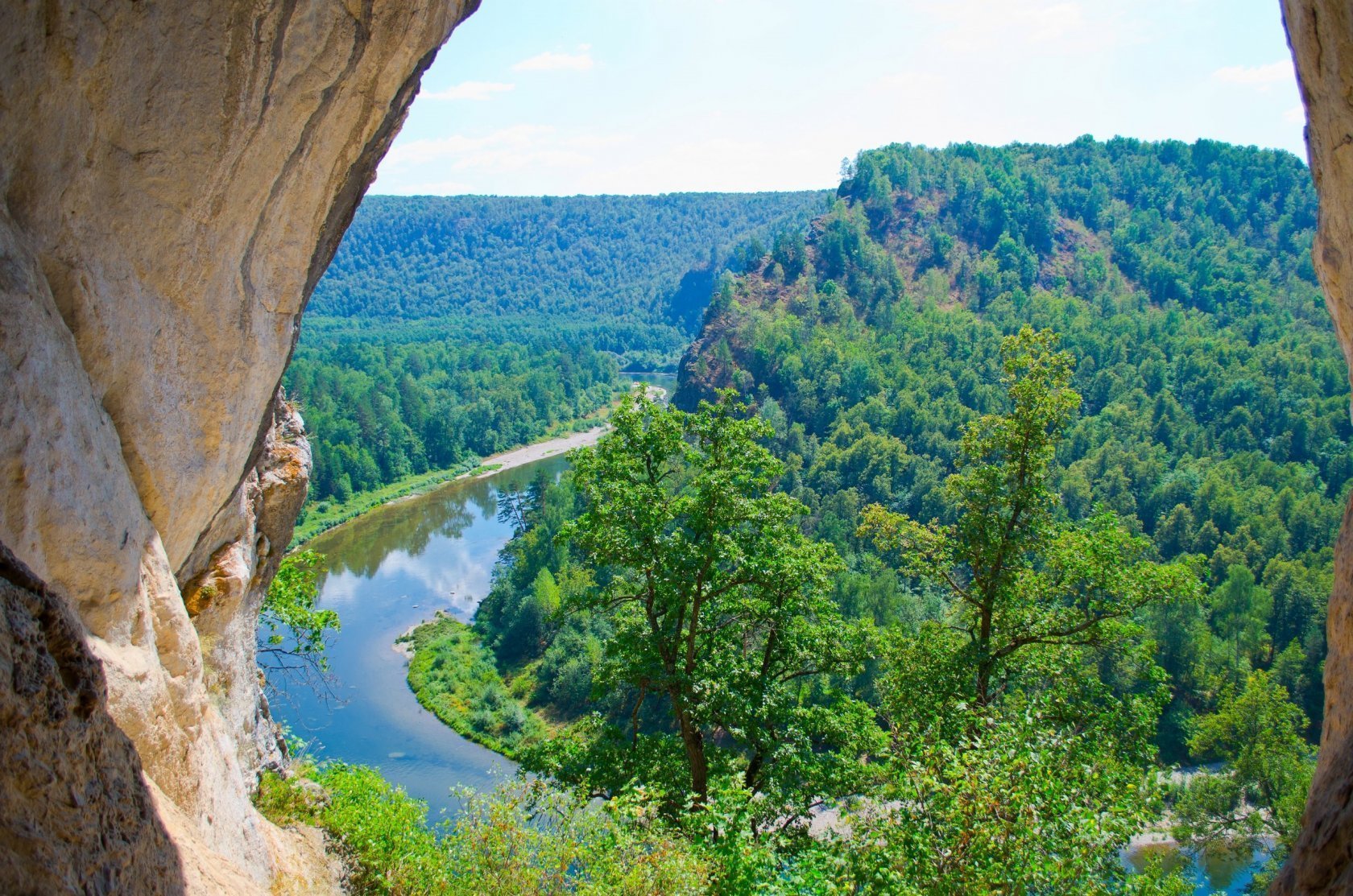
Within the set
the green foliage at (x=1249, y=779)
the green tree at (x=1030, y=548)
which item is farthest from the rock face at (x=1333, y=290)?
the green foliage at (x=1249, y=779)

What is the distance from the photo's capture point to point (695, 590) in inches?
534

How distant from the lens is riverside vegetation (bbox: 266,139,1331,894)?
10258mm

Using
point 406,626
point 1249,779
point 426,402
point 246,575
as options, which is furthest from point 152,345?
point 426,402

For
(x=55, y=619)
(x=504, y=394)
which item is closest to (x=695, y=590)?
(x=55, y=619)

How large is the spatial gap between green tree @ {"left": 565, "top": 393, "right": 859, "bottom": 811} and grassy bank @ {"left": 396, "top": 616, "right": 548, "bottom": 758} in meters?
20.6

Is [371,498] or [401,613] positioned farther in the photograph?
[371,498]

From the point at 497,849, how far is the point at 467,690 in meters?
30.4

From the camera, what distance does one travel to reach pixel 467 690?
3838cm

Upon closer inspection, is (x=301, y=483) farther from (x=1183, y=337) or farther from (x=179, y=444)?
(x=1183, y=337)

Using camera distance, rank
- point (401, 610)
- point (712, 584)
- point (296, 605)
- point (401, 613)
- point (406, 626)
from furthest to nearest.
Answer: point (401, 610) → point (401, 613) → point (406, 626) → point (712, 584) → point (296, 605)

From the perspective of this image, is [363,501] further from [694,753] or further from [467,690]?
[694,753]

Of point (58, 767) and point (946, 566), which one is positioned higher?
point (58, 767)

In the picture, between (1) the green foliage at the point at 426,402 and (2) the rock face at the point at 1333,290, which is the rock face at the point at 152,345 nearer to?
(2) the rock face at the point at 1333,290

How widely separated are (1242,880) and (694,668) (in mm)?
27612
